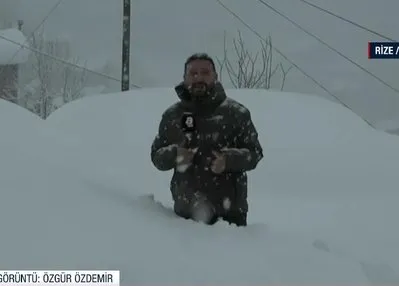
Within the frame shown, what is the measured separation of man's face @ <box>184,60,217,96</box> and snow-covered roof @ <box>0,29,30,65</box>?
20.8 m

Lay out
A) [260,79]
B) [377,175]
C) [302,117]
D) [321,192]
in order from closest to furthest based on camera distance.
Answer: [321,192] → [377,175] → [302,117] → [260,79]

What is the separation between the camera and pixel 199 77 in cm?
303

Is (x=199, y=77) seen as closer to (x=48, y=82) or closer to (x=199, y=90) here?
(x=199, y=90)

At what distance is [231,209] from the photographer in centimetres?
315

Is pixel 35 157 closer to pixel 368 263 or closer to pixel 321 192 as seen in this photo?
pixel 368 263

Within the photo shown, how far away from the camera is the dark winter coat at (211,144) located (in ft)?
10.1

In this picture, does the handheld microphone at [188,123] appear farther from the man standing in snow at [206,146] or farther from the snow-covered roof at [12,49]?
the snow-covered roof at [12,49]

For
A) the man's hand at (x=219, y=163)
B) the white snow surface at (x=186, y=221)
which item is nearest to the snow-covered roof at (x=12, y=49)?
the white snow surface at (x=186, y=221)

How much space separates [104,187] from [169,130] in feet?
2.05

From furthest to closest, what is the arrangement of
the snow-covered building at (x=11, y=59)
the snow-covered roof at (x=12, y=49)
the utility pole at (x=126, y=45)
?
1. the snow-covered building at (x=11, y=59)
2. the snow-covered roof at (x=12, y=49)
3. the utility pole at (x=126, y=45)

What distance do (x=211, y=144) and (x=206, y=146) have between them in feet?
0.09

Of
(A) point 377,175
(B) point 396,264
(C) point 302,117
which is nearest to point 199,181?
(B) point 396,264
